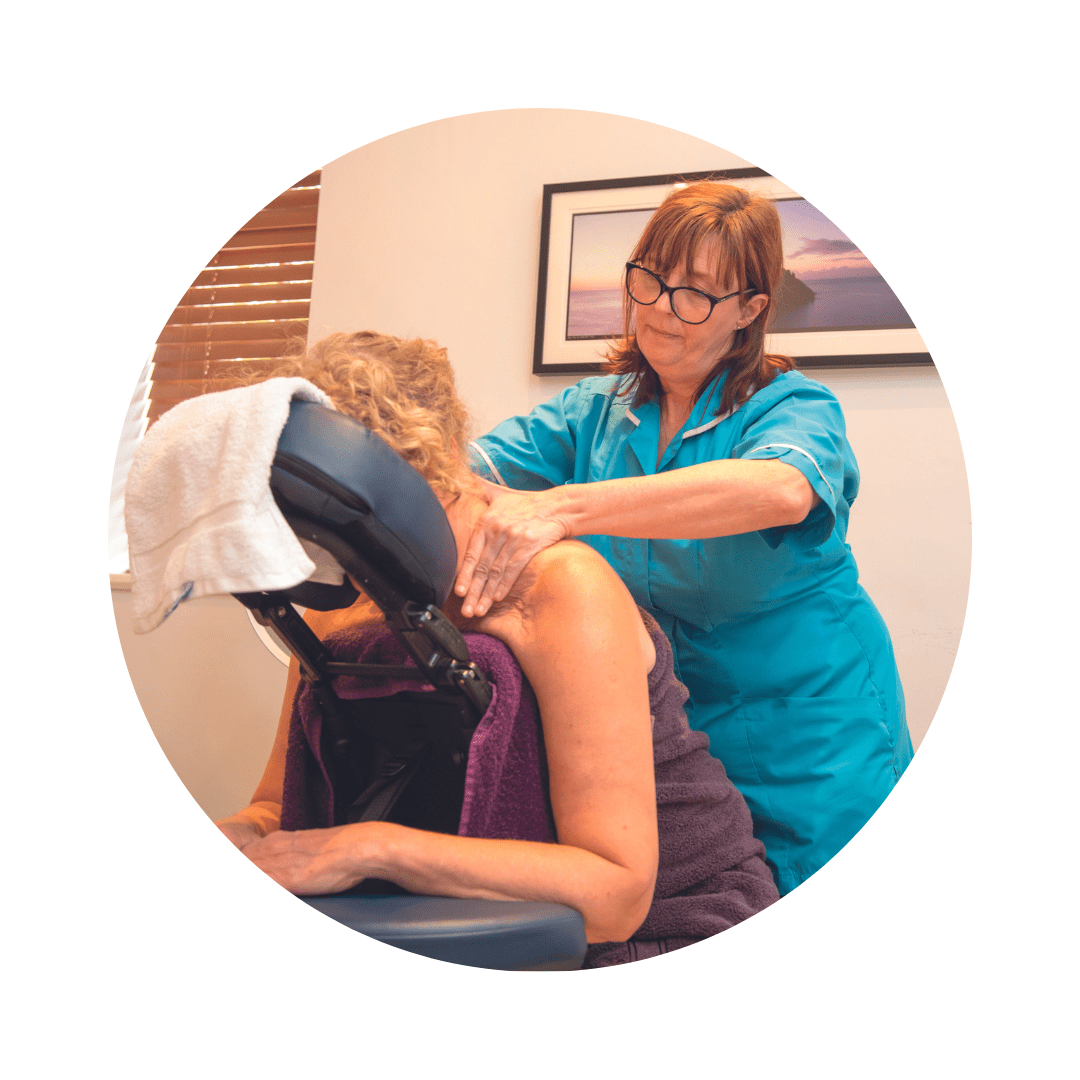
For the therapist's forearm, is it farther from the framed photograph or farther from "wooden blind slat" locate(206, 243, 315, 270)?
"wooden blind slat" locate(206, 243, 315, 270)

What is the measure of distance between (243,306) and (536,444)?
995 mm

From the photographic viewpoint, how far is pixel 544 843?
74cm

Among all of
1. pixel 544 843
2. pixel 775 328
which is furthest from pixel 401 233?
pixel 544 843

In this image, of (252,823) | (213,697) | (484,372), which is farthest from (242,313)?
(252,823)

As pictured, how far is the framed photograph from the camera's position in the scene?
61.0 inches

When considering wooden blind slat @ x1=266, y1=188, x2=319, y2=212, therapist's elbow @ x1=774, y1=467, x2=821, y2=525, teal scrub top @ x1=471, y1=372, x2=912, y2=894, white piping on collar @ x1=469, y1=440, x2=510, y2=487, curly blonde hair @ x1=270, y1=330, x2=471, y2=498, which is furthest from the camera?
wooden blind slat @ x1=266, y1=188, x2=319, y2=212

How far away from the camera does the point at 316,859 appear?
732 mm

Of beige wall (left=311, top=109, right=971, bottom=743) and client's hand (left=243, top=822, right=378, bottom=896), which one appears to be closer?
client's hand (left=243, top=822, right=378, bottom=896)

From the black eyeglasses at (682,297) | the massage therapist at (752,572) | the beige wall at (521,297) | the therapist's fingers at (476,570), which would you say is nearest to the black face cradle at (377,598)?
the therapist's fingers at (476,570)

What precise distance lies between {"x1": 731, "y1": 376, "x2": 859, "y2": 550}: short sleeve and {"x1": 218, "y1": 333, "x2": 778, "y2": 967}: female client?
27 cm

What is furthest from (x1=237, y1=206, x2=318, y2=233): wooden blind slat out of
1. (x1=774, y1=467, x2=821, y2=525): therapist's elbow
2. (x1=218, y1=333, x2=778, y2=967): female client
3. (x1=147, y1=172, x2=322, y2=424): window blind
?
(x1=774, y1=467, x2=821, y2=525): therapist's elbow

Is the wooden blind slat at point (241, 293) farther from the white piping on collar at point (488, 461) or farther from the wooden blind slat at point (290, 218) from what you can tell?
the white piping on collar at point (488, 461)

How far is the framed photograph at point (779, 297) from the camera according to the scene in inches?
61.0

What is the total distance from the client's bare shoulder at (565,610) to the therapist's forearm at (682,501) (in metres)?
0.07
